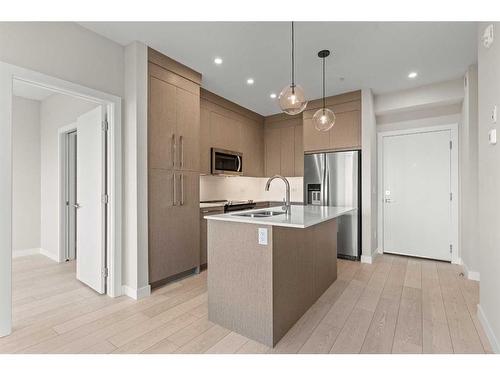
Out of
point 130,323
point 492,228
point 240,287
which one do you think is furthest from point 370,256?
point 130,323

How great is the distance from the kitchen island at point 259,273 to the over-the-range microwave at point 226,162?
207cm

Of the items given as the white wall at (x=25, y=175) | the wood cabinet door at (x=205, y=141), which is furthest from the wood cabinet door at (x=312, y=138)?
the white wall at (x=25, y=175)

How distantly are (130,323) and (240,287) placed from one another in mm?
1021

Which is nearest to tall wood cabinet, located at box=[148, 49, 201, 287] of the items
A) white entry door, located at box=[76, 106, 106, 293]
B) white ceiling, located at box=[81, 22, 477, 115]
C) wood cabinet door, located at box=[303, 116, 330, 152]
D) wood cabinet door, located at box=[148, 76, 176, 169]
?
wood cabinet door, located at box=[148, 76, 176, 169]

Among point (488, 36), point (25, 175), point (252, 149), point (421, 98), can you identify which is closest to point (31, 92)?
point (25, 175)

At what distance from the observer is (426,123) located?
4.03 m

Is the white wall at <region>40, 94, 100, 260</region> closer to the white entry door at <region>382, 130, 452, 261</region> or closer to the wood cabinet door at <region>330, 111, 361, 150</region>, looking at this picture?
the wood cabinet door at <region>330, 111, 361, 150</region>

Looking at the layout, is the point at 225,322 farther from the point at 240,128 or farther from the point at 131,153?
the point at 240,128

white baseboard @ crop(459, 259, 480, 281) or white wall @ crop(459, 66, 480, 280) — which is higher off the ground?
white wall @ crop(459, 66, 480, 280)

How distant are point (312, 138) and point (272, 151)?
3.70ft

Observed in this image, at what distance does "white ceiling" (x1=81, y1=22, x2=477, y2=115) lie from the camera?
2.36 metres

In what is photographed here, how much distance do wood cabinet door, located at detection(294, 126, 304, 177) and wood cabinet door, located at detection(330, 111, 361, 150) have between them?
82 cm

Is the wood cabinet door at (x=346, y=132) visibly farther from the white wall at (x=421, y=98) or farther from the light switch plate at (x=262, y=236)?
the light switch plate at (x=262, y=236)

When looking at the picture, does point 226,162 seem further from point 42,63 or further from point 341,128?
point 42,63
